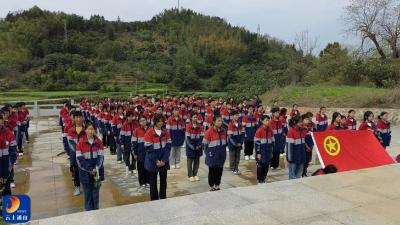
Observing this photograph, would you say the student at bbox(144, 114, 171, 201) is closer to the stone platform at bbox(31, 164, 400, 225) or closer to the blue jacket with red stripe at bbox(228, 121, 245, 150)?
the stone platform at bbox(31, 164, 400, 225)

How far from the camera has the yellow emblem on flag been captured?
303 inches

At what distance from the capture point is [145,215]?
16.3 ft

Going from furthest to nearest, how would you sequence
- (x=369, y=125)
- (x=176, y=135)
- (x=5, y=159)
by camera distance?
(x=176, y=135) → (x=369, y=125) → (x=5, y=159)

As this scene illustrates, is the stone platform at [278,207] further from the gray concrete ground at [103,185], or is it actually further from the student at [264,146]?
the student at [264,146]

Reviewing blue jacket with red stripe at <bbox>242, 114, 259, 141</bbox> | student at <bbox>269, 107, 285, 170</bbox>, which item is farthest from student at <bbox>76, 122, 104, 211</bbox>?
blue jacket with red stripe at <bbox>242, 114, 259, 141</bbox>

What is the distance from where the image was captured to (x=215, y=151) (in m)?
7.30

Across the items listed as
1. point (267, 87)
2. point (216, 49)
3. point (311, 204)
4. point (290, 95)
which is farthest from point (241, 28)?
point (311, 204)

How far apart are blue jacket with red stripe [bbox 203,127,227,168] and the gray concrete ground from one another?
0.97 m

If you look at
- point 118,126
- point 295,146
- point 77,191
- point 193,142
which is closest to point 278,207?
point 295,146

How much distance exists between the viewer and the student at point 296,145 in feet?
24.3

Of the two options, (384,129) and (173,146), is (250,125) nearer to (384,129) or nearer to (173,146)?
(173,146)

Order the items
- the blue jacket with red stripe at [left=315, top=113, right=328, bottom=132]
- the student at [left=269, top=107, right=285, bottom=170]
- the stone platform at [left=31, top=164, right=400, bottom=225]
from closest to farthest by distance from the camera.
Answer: the stone platform at [left=31, top=164, right=400, bottom=225] < the student at [left=269, top=107, right=285, bottom=170] < the blue jacket with red stripe at [left=315, top=113, right=328, bottom=132]

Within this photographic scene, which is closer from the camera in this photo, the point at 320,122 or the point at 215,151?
the point at 215,151

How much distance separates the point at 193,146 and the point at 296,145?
89.9 inches
